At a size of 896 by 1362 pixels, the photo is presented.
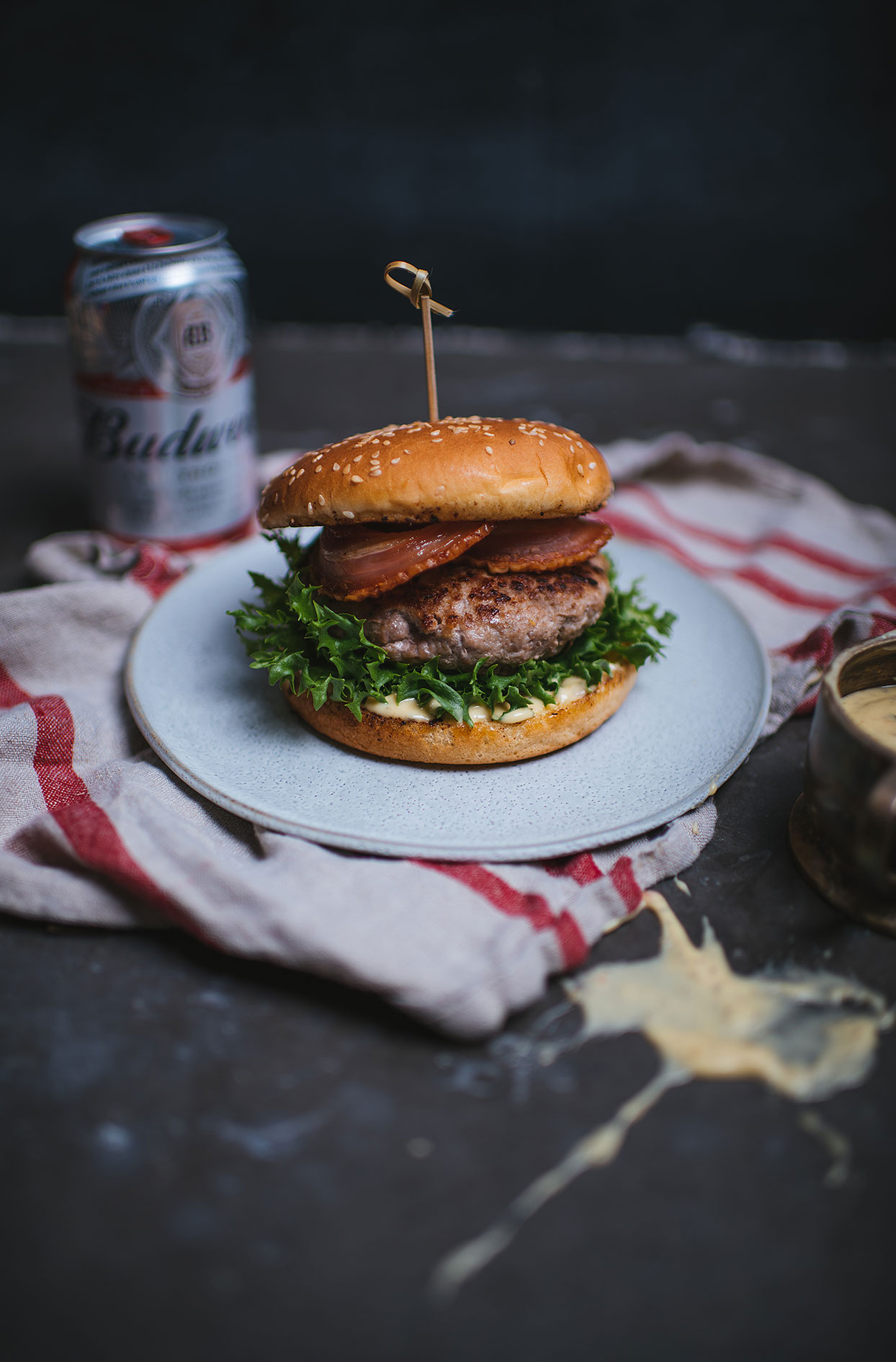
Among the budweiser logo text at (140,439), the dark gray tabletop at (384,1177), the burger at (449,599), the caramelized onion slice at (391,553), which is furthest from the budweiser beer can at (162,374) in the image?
the dark gray tabletop at (384,1177)

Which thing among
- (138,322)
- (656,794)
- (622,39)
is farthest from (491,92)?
(656,794)

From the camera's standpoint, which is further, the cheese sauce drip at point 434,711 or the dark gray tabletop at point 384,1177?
the cheese sauce drip at point 434,711

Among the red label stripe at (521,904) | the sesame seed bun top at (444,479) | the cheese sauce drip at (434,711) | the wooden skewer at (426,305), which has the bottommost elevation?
the red label stripe at (521,904)

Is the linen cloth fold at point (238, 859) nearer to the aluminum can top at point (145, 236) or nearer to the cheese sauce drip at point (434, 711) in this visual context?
the cheese sauce drip at point (434, 711)

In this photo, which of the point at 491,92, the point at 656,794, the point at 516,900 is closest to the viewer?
the point at 516,900

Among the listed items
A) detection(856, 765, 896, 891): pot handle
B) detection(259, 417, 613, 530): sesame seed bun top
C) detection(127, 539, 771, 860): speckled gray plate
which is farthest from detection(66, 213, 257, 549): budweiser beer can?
detection(856, 765, 896, 891): pot handle

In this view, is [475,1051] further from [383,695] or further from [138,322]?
[138,322]
